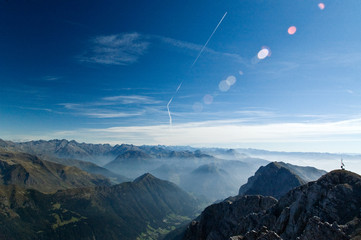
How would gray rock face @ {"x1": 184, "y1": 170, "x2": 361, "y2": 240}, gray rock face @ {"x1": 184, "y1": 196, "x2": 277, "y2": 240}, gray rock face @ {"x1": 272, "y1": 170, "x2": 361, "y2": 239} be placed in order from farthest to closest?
gray rock face @ {"x1": 184, "y1": 196, "x2": 277, "y2": 240}
gray rock face @ {"x1": 272, "y1": 170, "x2": 361, "y2": 239}
gray rock face @ {"x1": 184, "y1": 170, "x2": 361, "y2": 240}

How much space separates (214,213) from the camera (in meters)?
164

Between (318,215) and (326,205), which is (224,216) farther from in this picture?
(326,205)

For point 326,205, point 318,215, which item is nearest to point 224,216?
point 318,215

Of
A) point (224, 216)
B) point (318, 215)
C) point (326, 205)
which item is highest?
point (326, 205)

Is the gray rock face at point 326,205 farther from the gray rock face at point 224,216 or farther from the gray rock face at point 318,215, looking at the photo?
the gray rock face at point 224,216

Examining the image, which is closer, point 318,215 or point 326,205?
point 318,215

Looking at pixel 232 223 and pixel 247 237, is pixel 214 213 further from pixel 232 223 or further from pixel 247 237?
pixel 247 237

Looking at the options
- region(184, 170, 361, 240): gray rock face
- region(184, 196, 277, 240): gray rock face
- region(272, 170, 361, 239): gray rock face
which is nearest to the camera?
region(184, 170, 361, 240): gray rock face

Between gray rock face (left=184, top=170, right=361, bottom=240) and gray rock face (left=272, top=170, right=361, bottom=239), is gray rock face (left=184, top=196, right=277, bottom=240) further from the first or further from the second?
gray rock face (left=272, top=170, right=361, bottom=239)

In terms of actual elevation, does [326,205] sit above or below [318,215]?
above

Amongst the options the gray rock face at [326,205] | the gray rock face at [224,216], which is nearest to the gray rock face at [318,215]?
the gray rock face at [326,205]

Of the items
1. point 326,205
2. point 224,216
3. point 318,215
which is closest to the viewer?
point 318,215

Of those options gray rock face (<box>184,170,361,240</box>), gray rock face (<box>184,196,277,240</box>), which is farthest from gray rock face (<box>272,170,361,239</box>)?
gray rock face (<box>184,196,277,240</box>)

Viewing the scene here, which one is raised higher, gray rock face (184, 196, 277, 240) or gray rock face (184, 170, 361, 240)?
gray rock face (184, 170, 361, 240)
